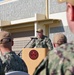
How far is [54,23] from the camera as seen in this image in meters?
16.4

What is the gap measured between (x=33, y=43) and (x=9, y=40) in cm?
771

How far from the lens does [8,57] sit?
4.28 metres

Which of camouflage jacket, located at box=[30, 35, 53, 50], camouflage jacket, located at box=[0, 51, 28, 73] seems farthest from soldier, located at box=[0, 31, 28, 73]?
camouflage jacket, located at box=[30, 35, 53, 50]

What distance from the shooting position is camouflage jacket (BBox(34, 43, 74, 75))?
1537mm

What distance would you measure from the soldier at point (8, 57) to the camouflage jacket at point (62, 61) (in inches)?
99.8

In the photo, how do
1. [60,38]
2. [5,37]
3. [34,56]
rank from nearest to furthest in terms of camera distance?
[5,37] → [60,38] → [34,56]

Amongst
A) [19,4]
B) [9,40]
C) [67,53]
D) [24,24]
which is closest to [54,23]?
[24,24]

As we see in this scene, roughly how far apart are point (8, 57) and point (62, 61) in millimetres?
2782

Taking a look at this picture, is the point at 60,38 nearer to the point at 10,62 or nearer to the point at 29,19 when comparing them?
the point at 10,62

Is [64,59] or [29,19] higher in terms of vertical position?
[29,19]

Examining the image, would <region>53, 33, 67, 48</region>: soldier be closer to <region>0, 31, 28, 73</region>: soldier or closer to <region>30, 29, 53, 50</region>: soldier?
<region>0, 31, 28, 73</region>: soldier

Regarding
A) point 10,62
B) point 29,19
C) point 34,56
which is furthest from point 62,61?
point 29,19

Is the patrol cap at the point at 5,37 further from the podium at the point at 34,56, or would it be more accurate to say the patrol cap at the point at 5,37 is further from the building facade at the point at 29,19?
the building facade at the point at 29,19

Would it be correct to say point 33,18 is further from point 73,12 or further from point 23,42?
point 73,12
